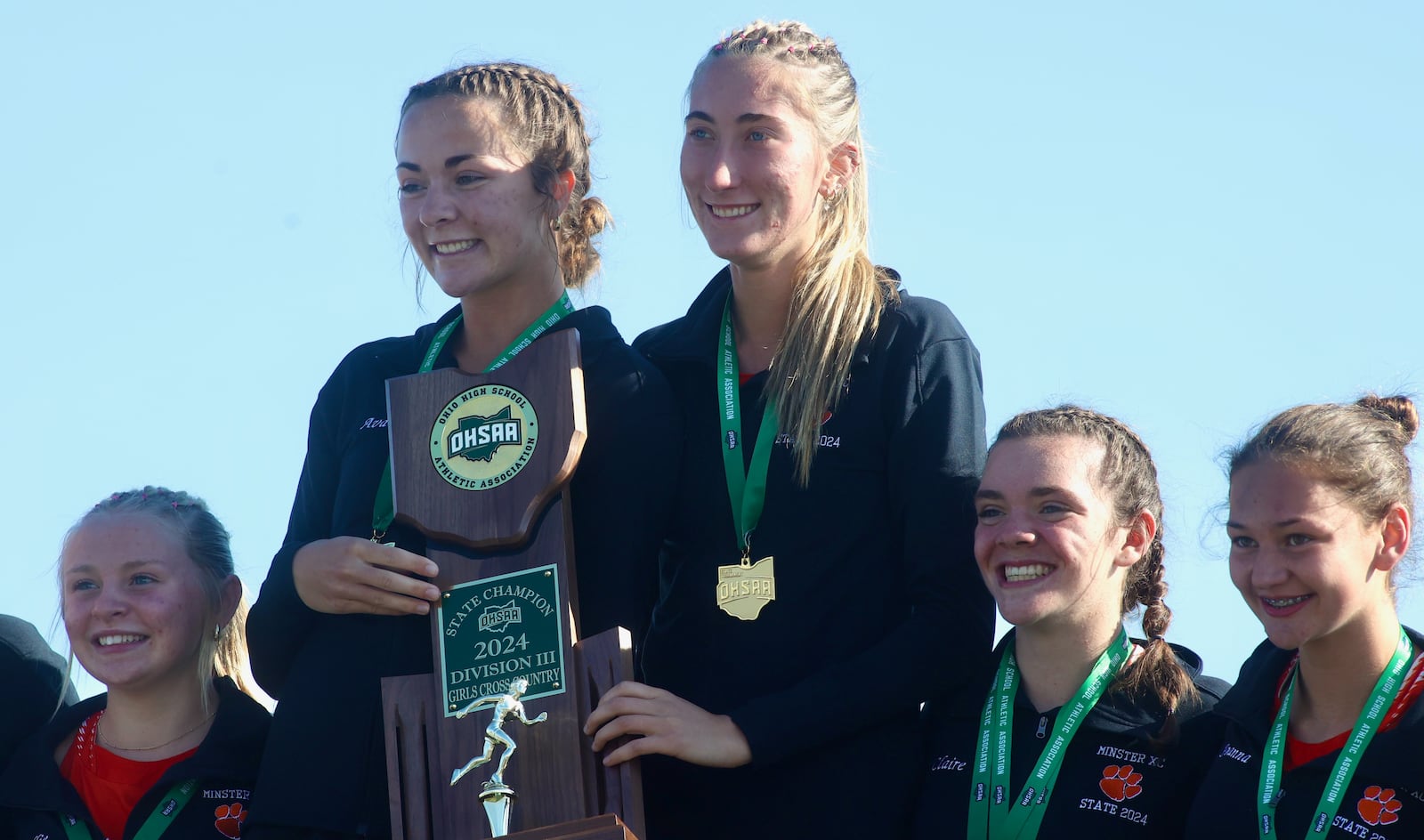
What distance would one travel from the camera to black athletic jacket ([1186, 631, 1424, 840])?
432 cm

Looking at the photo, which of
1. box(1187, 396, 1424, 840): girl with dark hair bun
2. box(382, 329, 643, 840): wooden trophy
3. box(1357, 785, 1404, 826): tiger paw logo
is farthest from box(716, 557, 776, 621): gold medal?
box(1357, 785, 1404, 826): tiger paw logo

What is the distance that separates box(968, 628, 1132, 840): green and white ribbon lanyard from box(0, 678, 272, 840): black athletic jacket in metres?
2.04

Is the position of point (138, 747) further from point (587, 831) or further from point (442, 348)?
point (587, 831)

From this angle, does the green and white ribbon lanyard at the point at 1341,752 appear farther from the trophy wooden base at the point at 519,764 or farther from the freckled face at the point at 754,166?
the freckled face at the point at 754,166

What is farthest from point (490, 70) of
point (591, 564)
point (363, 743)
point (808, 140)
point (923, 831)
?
point (923, 831)

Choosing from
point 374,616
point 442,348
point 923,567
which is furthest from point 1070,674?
point 442,348

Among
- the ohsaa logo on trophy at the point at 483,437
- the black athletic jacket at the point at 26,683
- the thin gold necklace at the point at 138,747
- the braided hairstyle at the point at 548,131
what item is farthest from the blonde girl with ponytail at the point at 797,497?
the black athletic jacket at the point at 26,683

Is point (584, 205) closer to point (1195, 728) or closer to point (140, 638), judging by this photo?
point (140, 638)

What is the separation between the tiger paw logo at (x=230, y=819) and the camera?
5.16 m

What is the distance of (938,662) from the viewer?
4676 mm

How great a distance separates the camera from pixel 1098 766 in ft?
15.5

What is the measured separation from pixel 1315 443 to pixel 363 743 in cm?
251

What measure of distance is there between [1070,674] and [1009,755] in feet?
0.99

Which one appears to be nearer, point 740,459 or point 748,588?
point 748,588
